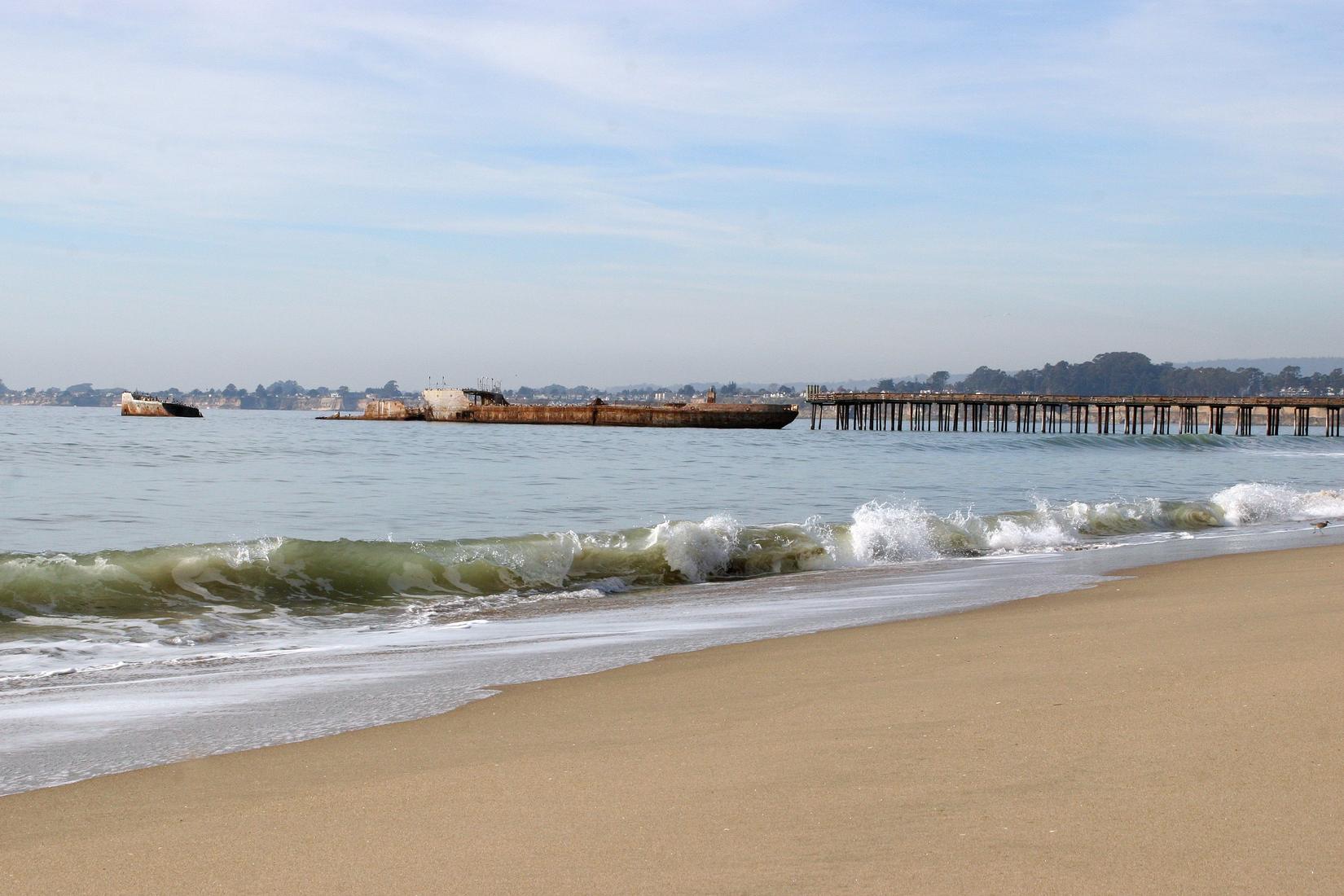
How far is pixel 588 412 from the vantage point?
334 feet

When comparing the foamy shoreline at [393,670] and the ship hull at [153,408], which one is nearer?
the foamy shoreline at [393,670]

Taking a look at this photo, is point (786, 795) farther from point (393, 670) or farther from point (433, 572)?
point (433, 572)

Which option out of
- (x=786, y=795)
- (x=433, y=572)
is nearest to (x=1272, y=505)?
(x=433, y=572)

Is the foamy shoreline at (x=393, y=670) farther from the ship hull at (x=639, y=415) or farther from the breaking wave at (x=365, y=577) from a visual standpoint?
the ship hull at (x=639, y=415)

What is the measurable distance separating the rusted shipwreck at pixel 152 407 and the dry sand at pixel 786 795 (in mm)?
124292

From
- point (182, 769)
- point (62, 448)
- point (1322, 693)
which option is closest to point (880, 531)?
point (1322, 693)

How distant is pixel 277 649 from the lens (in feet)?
27.6

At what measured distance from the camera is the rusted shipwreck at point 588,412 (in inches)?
3760

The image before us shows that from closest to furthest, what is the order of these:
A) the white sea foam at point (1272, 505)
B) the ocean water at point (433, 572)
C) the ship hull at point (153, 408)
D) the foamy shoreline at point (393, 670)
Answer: the foamy shoreline at point (393, 670) < the ocean water at point (433, 572) < the white sea foam at point (1272, 505) < the ship hull at point (153, 408)

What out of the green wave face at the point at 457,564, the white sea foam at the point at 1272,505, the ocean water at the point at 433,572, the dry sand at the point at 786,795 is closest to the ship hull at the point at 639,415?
the ocean water at the point at 433,572

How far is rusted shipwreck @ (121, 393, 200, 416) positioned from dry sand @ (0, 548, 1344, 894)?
124292mm

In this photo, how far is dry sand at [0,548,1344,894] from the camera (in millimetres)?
3146

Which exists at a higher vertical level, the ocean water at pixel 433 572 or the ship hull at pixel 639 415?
the ship hull at pixel 639 415

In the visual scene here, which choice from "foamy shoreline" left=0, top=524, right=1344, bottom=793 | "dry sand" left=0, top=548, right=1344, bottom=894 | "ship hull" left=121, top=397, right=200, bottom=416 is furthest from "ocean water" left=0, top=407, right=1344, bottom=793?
"ship hull" left=121, top=397, right=200, bottom=416
